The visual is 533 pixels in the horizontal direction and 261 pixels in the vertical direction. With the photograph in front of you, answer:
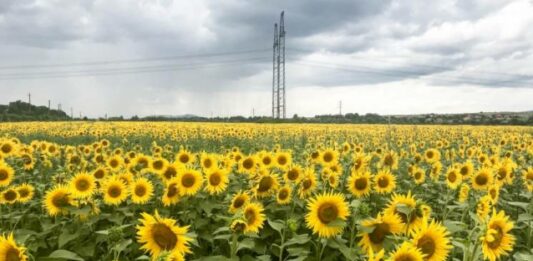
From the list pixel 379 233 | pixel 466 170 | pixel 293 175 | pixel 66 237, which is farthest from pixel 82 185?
pixel 466 170

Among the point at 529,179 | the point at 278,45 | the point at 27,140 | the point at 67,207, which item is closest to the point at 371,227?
the point at 67,207

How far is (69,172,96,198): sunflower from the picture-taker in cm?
411

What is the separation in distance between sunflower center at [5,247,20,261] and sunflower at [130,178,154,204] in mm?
1756

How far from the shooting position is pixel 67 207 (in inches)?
147

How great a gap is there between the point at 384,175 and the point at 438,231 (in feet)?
7.70

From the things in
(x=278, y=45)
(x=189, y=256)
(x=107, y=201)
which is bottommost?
(x=189, y=256)

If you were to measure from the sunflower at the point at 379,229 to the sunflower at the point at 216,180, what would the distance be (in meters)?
1.85

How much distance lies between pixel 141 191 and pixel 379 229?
2330 millimetres

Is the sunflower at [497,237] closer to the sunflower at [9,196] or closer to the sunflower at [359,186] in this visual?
the sunflower at [359,186]

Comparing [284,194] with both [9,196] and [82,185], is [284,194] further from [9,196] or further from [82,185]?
[9,196]

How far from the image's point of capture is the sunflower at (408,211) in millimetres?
2721

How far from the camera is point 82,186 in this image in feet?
13.9

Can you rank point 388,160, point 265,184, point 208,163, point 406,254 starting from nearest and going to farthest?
point 406,254
point 265,184
point 208,163
point 388,160

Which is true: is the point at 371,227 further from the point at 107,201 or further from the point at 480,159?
the point at 480,159
